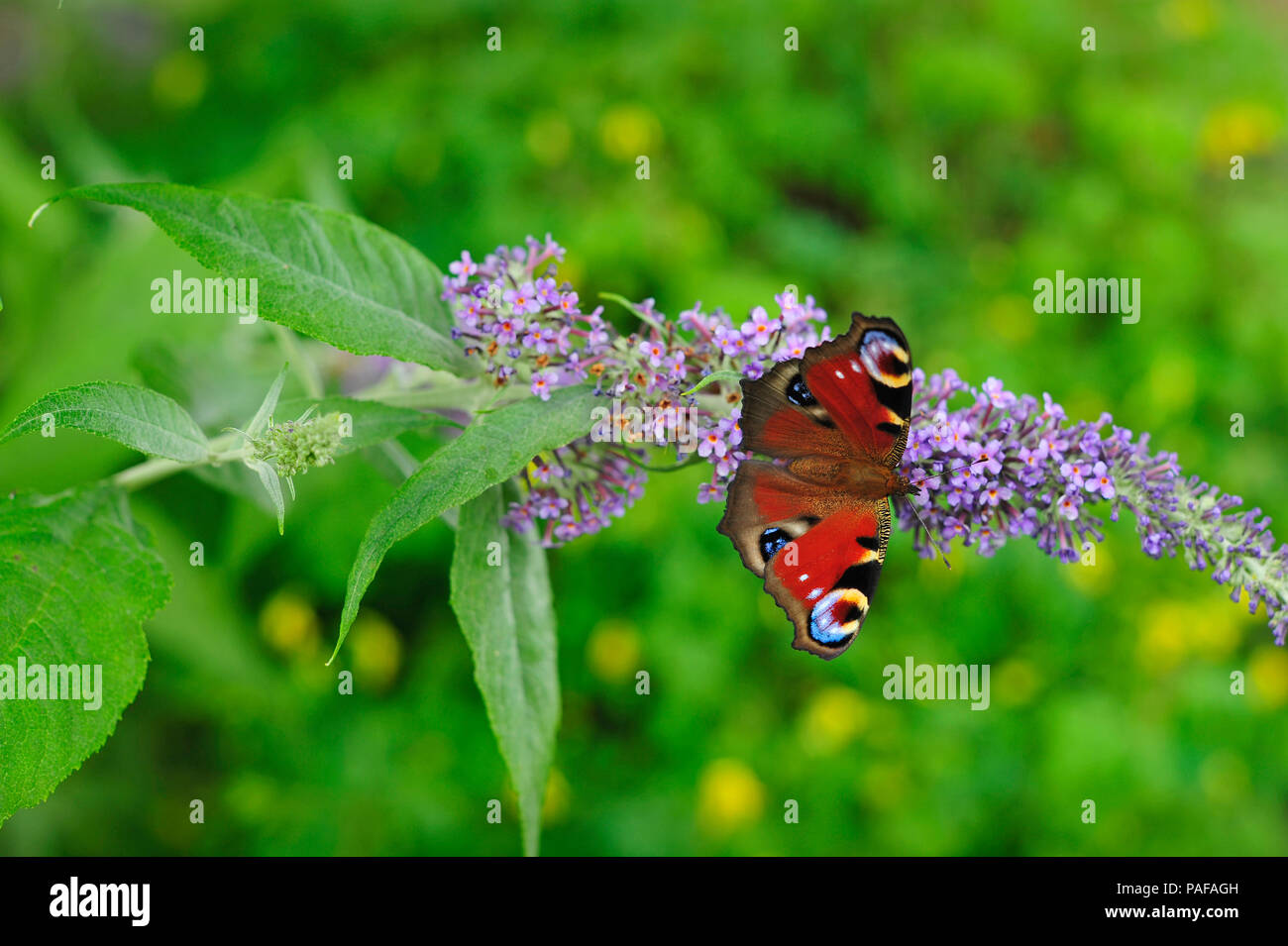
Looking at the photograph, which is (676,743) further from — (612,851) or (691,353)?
(691,353)

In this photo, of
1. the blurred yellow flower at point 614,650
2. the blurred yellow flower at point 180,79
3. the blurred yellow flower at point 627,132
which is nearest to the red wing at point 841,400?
the blurred yellow flower at point 614,650

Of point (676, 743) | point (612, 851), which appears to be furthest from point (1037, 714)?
point (612, 851)

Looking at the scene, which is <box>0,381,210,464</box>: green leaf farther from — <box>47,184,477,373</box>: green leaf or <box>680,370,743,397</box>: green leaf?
<box>680,370,743,397</box>: green leaf

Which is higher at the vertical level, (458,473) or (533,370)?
(533,370)

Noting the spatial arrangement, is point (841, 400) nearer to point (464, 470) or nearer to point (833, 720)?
point (464, 470)
